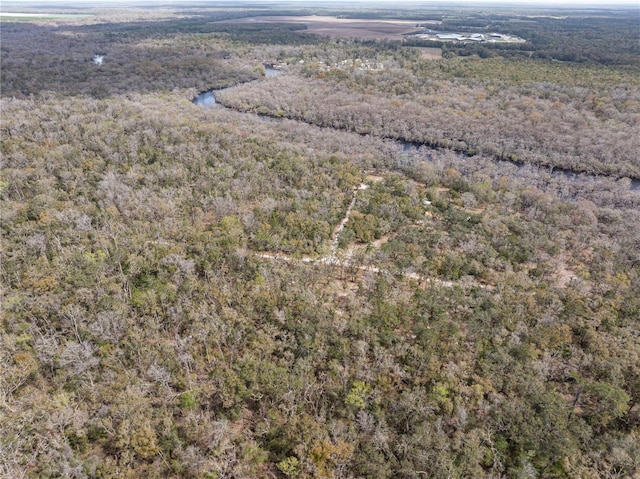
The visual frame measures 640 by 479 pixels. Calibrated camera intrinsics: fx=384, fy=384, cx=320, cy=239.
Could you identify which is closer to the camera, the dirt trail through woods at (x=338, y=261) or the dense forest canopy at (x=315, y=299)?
the dense forest canopy at (x=315, y=299)

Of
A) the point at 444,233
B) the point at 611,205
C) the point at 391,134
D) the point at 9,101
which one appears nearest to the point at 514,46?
the point at 391,134

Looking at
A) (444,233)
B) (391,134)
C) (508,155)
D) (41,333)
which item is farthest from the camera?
(391,134)

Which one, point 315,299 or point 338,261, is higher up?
point 315,299

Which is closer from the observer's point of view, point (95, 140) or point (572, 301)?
point (572, 301)

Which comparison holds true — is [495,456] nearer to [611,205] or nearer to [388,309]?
[388,309]

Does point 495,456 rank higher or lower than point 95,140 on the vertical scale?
lower

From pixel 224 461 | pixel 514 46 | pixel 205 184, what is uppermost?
pixel 514 46

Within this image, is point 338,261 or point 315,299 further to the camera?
point 338,261

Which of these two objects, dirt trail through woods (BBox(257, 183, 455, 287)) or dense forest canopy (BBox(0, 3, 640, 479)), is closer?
dense forest canopy (BBox(0, 3, 640, 479))
